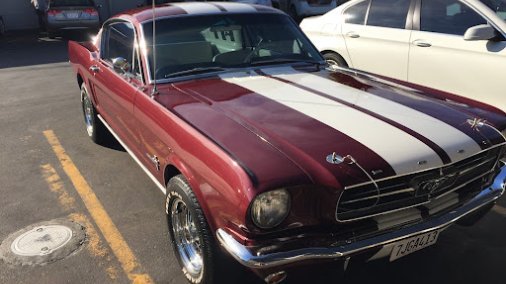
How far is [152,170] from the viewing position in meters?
3.55

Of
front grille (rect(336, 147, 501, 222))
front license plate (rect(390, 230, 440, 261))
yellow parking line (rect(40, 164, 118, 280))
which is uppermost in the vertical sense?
front grille (rect(336, 147, 501, 222))

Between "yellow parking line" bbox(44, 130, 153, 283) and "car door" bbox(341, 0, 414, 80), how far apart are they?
3.73 metres

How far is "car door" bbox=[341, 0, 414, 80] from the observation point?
5767 millimetres

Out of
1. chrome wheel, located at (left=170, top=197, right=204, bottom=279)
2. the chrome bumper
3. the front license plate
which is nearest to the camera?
the chrome bumper

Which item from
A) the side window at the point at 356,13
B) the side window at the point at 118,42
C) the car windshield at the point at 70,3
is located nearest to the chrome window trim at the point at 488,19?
the side window at the point at 356,13

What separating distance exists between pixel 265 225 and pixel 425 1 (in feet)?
14.3

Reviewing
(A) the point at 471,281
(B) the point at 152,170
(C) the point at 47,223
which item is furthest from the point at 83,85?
(A) the point at 471,281

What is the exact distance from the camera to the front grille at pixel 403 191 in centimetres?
245

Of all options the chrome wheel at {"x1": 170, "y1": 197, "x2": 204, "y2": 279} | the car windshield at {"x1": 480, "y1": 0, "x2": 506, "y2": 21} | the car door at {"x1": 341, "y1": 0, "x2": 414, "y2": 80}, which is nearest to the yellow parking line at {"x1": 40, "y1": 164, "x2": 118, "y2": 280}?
the chrome wheel at {"x1": 170, "y1": 197, "x2": 204, "y2": 279}

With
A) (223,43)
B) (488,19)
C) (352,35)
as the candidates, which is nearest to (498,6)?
(488,19)

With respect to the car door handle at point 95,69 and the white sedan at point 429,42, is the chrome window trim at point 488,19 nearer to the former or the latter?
the white sedan at point 429,42

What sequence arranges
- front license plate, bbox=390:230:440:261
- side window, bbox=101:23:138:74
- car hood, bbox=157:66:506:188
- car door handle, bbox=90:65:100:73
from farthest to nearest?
car door handle, bbox=90:65:100:73, side window, bbox=101:23:138:74, front license plate, bbox=390:230:440:261, car hood, bbox=157:66:506:188

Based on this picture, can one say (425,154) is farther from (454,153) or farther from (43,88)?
(43,88)

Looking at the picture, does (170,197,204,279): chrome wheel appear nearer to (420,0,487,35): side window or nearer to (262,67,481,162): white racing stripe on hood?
(262,67,481,162): white racing stripe on hood
